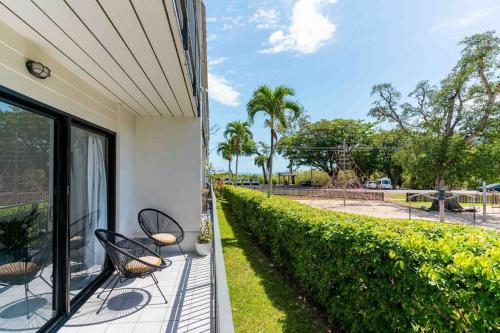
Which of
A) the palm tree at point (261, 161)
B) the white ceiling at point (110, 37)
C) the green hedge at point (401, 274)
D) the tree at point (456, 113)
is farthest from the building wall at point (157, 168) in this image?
the palm tree at point (261, 161)

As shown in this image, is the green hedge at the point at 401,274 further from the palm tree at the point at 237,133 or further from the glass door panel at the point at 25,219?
the palm tree at the point at 237,133

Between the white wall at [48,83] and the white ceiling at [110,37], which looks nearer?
the white ceiling at [110,37]

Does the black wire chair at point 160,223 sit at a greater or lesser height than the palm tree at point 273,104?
lesser

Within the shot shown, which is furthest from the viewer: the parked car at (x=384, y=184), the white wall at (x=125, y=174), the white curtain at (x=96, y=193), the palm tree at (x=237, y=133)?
the parked car at (x=384, y=184)

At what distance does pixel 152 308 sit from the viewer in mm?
3236

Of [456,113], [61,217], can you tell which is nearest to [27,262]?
[61,217]

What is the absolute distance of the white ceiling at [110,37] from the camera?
5.88ft

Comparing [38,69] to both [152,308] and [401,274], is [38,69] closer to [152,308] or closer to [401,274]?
[152,308]

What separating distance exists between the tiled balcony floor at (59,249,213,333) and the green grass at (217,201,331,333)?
45cm

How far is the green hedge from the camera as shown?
1441mm

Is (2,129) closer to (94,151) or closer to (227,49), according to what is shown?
(94,151)

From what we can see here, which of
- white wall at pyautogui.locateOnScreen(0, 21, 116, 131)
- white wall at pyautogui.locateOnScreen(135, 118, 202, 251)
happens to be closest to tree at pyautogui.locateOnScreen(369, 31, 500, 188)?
white wall at pyautogui.locateOnScreen(135, 118, 202, 251)

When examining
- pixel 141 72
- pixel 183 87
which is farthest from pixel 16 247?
pixel 183 87

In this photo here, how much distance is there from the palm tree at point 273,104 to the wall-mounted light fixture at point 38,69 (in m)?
6.13
